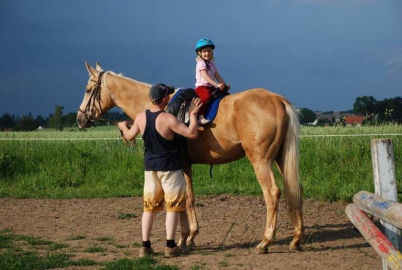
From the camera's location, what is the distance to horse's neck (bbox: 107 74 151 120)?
8375 millimetres

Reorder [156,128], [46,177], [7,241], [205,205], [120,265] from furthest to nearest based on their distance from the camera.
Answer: [46,177]
[205,205]
[7,241]
[156,128]
[120,265]

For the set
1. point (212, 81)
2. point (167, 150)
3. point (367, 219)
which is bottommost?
point (367, 219)

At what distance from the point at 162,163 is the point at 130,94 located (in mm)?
2008

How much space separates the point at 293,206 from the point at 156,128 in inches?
79.9

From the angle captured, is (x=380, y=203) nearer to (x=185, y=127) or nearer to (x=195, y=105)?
(x=185, y=127)

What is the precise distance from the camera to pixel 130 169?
1505 centimetres

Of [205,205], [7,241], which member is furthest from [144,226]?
[205,205]

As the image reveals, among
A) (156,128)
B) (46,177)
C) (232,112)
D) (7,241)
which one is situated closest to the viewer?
(156,128)

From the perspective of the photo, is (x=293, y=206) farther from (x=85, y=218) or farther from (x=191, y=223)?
(x=85, y=218)

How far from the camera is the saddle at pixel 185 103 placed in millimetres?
7477

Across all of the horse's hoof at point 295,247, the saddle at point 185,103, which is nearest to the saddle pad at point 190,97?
the saddle at point 185,103

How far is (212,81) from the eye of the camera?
24.8ft

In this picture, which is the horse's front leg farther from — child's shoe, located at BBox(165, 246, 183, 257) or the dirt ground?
child's shoe, located at BBox(165, 246, 183, 257)

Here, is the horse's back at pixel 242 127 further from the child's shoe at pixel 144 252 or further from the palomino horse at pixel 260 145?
the child's shoe at pixel 144 252
